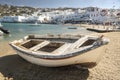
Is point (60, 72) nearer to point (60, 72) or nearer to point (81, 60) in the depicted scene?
point (60, 72)

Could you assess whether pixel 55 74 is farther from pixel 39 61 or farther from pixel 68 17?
pixel 68 17

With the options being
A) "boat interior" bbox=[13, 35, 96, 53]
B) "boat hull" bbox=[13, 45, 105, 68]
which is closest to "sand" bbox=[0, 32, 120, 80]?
"boat hull" bbox=[13, 45, 105, 68]

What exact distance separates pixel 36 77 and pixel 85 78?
2.20 m

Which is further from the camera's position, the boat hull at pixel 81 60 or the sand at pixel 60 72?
the sand at pixel 60 72

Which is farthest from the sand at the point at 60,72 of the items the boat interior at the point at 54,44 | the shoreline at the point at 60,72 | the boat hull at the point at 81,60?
the boat interior at the point at 54,44

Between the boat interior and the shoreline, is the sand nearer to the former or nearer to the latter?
the shoreline

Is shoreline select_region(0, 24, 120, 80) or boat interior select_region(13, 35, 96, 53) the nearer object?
shoreline select_region(0, 24, 120, 80)

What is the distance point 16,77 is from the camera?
9.97 m

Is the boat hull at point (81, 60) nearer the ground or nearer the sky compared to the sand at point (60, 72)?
nearer the sky

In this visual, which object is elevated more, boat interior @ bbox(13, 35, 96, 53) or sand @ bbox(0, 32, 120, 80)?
boat interior @ bbox(13, 35, 96, 53)

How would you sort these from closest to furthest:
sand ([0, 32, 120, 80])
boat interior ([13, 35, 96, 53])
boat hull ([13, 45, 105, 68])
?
boat hull ([13, 45, 105, 68]), sand ([0, 32, 120, 80]), boat interior ([13, 35, 96, 53])

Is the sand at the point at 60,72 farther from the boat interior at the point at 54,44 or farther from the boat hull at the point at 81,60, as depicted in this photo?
the boat interior at the point at 54,44

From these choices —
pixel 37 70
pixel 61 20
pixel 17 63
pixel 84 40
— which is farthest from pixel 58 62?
pixel 61 20

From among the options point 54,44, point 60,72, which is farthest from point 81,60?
point 54,44
